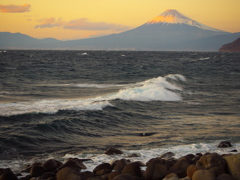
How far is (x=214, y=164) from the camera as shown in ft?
22.9

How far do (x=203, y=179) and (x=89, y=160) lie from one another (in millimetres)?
3373

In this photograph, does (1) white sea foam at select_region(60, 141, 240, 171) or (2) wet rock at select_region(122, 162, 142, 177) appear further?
(1) white sea foam at select_region(60, 141, 240, 171)

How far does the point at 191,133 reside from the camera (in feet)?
39.7

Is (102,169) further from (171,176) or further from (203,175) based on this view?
(203,175)

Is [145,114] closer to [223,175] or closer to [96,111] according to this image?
[96,111]

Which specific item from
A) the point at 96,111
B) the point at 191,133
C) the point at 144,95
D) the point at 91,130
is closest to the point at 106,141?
the point at 91,130

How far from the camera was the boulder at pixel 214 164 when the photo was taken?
6.84 m

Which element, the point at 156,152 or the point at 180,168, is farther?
the point at 156,152

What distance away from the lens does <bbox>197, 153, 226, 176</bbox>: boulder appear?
269 inches

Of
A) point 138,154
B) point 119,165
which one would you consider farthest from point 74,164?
point 138,154

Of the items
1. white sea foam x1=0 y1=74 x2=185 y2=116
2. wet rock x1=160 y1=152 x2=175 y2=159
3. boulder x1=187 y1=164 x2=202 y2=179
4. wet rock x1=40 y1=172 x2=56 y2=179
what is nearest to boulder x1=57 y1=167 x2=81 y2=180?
wet rock x1=40 y1=172 x2=56 y2=179

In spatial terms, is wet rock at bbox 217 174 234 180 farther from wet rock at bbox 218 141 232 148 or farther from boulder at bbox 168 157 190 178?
wet rock at bbox 218 141 232 148

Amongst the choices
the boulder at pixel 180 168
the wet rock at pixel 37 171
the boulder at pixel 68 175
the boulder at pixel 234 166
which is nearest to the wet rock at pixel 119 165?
the boulder at pixel 180 168

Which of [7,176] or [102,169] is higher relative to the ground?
[7,176]
